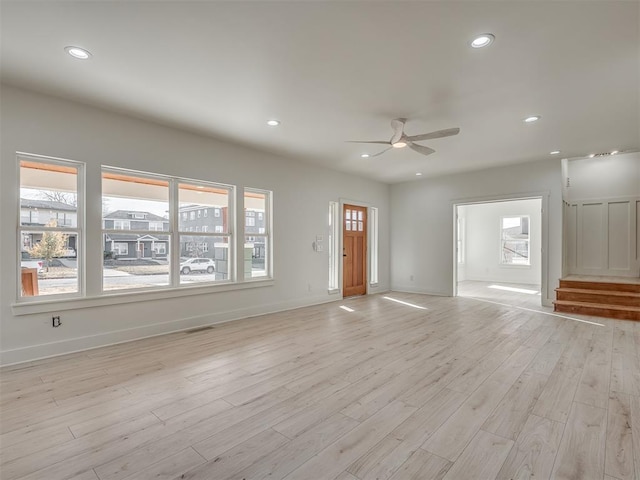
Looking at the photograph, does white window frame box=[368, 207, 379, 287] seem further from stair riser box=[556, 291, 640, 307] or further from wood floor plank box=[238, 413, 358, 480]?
wood floor plank box=[238, 413, 358, 480]

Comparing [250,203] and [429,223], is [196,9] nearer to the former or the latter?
[250,203]

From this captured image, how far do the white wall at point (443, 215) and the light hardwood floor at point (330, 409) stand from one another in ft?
8.43

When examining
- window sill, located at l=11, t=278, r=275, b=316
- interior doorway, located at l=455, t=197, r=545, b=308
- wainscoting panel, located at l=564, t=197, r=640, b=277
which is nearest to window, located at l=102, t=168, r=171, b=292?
window sill, located at l=11, t=278, r=275, b=316

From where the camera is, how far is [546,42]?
8.39 ft

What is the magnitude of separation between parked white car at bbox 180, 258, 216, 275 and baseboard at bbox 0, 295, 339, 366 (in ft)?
2.25

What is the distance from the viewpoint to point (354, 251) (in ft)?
24.9

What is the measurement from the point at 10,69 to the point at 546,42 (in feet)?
15.4

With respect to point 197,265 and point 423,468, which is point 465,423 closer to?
point 423,468

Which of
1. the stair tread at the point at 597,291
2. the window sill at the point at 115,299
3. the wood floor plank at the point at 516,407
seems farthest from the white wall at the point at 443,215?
the window sill at the point at 115,299

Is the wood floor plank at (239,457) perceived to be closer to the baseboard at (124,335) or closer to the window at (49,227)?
the baseboard at (124,335)

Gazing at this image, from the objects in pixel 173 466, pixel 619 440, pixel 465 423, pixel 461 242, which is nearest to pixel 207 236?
pixel 173 466

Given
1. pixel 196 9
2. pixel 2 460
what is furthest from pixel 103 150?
pixel 2 460

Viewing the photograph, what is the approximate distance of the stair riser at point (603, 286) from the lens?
18.0ft

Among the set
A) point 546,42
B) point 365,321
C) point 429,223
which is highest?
point 546,42
